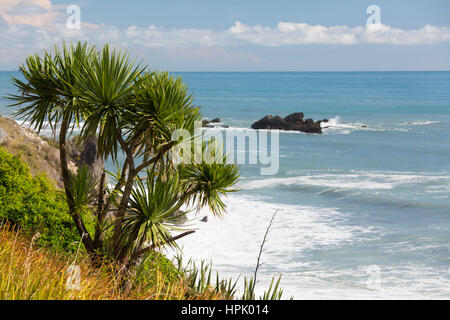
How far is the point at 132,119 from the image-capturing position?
672 cm

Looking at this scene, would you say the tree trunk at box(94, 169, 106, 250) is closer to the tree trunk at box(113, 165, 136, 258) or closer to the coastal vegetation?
the coastal vegetation

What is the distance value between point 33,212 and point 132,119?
347cm

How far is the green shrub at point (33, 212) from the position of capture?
28.2 ft

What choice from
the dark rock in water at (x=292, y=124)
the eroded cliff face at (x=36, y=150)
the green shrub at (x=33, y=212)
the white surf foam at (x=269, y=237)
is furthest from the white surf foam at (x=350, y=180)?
the dark rock in water at (x=292, y=124)

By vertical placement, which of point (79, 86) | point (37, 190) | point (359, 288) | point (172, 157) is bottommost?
point (359, 288)

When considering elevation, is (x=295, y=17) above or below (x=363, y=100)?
above

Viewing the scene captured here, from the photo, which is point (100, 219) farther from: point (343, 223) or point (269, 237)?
point (343, 223)

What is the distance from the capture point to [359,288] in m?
12.8

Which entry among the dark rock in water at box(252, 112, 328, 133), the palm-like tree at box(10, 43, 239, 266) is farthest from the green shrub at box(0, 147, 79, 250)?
the dark rock in water at box(252, 112, 328, 133)

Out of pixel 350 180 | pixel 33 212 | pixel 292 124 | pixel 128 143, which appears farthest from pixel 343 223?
pixel 292 124

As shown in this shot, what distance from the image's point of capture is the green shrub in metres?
8.60
